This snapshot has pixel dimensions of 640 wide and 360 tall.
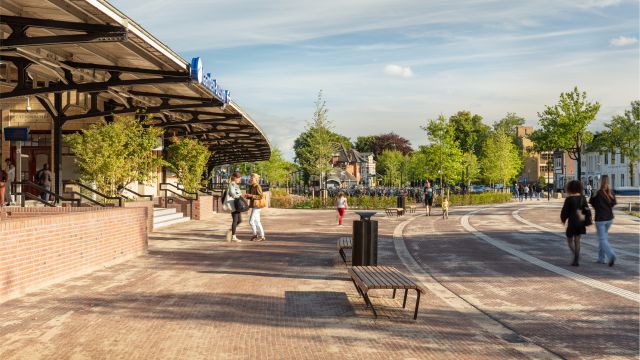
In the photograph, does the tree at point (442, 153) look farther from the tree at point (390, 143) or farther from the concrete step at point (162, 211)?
the tree at point (390, 143)

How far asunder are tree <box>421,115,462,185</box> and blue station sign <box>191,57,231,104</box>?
33713mm

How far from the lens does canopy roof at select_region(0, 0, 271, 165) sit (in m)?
12.9

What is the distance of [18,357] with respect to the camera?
6.38 m

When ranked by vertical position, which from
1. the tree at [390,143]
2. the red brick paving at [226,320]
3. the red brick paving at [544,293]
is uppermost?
the tree at [390,143]

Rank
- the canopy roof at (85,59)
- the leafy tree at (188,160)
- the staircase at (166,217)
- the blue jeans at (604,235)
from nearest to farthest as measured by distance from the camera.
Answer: the canopy roof at (85,59) → the blue jeans at (604,235) → the staircase at (166,217) → the leafy tree at (188,160)

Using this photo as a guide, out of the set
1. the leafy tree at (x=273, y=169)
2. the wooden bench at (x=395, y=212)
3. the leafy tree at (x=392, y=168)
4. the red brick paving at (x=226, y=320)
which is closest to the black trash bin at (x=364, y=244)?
the red brick paving at (x=226, y=320)

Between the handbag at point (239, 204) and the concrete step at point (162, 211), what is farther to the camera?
the concrete step at point (162, 211)

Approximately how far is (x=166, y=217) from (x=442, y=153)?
114 feet

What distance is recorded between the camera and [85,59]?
19406 mm

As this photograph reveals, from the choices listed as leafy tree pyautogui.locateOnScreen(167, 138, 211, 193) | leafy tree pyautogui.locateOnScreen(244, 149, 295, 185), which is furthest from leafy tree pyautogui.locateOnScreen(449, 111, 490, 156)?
leafy tree pyautogui.locateOnScreen(167, 138, 211, 193)

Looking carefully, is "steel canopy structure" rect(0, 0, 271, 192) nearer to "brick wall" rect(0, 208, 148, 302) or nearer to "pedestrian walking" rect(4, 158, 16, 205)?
"pedestrian walking" rect(4, 158, 16, 205)

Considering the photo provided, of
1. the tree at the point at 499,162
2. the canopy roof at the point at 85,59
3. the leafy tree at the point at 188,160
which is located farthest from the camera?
the tree at the point at 499,162

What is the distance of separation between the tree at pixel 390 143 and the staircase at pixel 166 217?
352 ft

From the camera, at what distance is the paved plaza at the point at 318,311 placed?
267 inches
